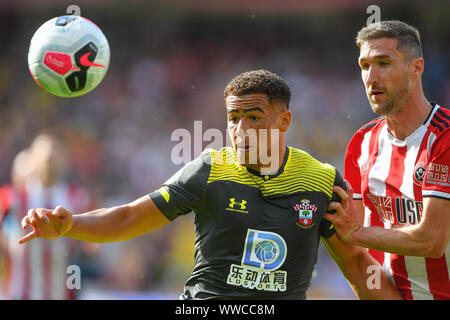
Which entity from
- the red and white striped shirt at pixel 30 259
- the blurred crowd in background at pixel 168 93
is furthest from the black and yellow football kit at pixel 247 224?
the blurred crowd in background at pixel 168 93

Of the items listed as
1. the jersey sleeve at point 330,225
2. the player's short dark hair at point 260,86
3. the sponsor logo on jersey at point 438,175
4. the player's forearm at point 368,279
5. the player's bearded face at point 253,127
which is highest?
the player's short dark hair at point 260,86

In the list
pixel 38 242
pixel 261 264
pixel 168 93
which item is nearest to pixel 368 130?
pixel 261 264

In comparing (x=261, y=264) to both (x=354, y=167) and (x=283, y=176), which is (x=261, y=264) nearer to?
(x=283, y=176)

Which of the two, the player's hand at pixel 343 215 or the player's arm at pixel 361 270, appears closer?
the player's hand at pixel 343 215

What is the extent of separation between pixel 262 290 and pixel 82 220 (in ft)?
4.04

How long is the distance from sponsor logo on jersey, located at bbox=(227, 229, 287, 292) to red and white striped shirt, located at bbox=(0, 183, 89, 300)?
12.7ft

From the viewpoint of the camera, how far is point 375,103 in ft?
14.9

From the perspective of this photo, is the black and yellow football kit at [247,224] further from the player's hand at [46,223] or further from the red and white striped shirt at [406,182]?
the red and white striped shirt at [406,182]

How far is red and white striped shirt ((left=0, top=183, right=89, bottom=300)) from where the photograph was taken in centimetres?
718

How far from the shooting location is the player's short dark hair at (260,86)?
4.10m

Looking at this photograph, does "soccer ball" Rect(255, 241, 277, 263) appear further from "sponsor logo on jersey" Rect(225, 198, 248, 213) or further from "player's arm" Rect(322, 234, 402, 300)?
"player's arm" Rect(322, 234, 402, 300)

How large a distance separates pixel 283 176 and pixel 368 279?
3.60 ft

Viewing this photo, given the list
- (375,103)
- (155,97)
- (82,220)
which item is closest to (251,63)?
(155,97)
